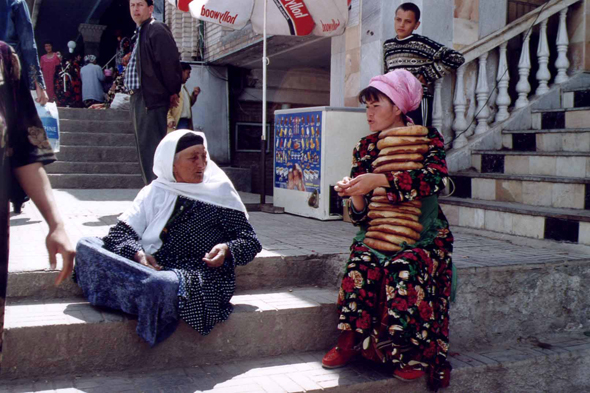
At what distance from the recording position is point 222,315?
3.08 m

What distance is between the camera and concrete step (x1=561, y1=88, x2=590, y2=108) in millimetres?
5555

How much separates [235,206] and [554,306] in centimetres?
218

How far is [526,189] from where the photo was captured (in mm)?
4965

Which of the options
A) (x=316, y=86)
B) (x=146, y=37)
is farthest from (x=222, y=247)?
(x=316, y=86)

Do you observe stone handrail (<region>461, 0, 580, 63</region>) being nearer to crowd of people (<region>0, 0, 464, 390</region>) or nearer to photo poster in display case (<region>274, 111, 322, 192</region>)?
photo poster in display case (<region>274, 111, 322, 192</region>)

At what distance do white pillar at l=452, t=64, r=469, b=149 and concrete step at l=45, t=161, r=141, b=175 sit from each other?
503 centimetres

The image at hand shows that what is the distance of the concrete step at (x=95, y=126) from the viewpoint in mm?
9945

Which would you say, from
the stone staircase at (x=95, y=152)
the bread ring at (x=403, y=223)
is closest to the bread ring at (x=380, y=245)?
the bread ring at (x=403, y=223)

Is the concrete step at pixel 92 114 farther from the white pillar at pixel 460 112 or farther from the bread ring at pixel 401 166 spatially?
the bread ring at pixel 401 166

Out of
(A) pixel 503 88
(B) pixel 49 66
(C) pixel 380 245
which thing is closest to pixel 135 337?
(C) pixel 380 245

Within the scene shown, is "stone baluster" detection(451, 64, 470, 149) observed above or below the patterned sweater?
below

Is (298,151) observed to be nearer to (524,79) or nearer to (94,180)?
(524,79)

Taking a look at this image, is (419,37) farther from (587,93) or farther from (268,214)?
(268,214)

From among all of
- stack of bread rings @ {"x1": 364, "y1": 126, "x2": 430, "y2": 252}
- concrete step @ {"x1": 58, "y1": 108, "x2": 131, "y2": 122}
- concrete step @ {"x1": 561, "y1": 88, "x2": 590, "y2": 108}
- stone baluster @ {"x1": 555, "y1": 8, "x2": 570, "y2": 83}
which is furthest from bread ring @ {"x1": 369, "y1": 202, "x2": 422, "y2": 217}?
concrete step @ {"x1": 58, "y1": 108, "x2": 131, "y2": 122}
